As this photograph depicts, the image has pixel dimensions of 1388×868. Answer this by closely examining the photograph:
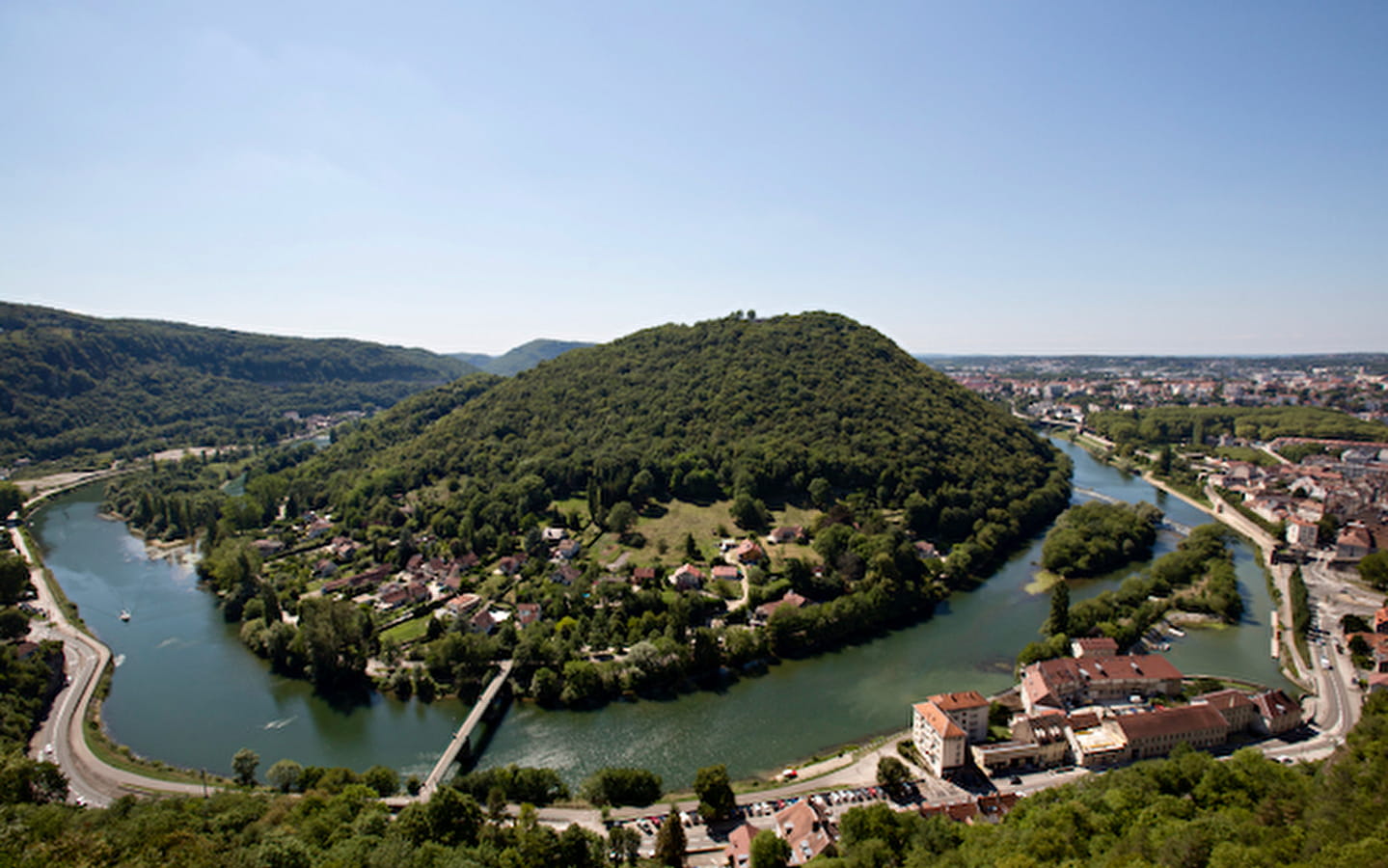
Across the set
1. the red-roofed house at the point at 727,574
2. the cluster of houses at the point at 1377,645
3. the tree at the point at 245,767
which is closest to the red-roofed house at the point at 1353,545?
the cluster of houses at the point at 1377,645

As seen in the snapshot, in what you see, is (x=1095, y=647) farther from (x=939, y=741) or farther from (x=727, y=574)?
(x=727, y=574)

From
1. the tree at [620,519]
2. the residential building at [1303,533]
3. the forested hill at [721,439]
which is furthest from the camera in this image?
the forested hill at [721,439]

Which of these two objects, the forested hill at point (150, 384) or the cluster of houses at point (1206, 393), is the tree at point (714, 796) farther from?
the forested hill at point (150, 384)

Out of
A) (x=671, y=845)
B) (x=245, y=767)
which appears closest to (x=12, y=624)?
(x=245, y=767)

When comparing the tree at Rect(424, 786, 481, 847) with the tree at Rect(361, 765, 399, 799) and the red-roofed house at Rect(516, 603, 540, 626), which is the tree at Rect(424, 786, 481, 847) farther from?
the red-roofed house at Rect(516, 603, 540, 626)

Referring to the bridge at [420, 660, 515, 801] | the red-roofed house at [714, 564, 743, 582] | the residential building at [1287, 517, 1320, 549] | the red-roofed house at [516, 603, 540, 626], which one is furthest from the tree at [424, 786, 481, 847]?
the residential building at [1287, 517, 1320, 549]

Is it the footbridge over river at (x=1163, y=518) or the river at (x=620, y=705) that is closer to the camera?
the river at (x=620, y=705)
